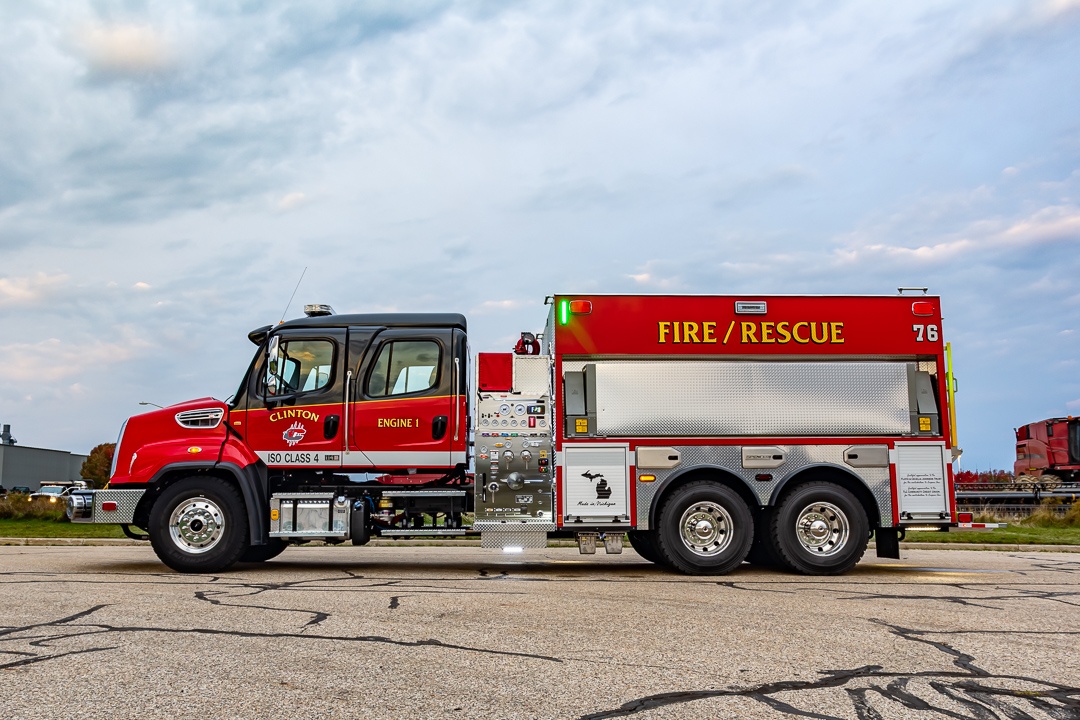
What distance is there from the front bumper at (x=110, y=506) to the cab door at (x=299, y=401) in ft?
4.80

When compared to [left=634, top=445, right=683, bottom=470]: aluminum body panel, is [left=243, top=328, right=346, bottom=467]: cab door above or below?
above

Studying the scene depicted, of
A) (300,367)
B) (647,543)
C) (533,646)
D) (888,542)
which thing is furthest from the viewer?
(647,543)

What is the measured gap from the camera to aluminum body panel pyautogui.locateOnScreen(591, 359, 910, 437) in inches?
423

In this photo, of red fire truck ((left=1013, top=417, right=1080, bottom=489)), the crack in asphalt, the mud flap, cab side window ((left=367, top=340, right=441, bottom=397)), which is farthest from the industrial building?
the crack in asphalt

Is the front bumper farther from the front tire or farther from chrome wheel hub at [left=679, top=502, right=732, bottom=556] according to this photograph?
chrome wheel hub at [left=679, top=502, right=732, bottom=556]

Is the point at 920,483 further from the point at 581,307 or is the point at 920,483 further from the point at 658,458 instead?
the point at 581,307

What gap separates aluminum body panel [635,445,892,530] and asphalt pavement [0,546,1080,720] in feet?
3.08

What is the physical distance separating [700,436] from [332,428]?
14.5 ft

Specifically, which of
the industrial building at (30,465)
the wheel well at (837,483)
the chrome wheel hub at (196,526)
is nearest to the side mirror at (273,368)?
the chrome wheel hub at (196,526)

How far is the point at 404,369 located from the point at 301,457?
1.63m

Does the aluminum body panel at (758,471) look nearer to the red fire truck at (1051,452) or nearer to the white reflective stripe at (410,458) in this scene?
the white reflective stripe at (410,458)

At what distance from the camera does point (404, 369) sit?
11.1 m

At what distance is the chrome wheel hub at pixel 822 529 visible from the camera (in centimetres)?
1070

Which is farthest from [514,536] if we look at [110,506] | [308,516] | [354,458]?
[110,506]
